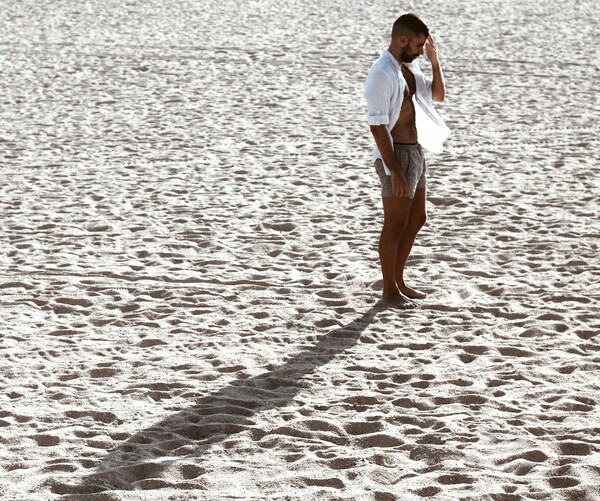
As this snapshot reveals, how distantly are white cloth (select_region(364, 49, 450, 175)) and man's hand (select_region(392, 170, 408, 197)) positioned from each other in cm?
6

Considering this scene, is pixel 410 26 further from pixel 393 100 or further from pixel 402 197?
pixel 402 197

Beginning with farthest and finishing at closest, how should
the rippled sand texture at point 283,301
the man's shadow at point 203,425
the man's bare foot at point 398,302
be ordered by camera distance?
the man's bare foot at point 398,302, the rippled sand texture at point 283,301, the man's shadow at point 203,425

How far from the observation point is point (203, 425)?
5.44 m

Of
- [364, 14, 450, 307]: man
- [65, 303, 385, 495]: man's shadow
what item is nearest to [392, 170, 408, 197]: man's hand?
[364, 14, 450, 307]: man

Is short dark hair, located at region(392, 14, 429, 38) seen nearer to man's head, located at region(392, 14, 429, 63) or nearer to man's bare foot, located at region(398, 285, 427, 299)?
man's head, located at region(392, 14, 429, 63)

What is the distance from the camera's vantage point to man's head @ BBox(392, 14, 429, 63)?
6508mm

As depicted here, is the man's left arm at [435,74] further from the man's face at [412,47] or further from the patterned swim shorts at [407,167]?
the patterned swim shorts at [407,167]

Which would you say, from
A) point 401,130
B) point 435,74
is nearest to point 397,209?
point 401,130

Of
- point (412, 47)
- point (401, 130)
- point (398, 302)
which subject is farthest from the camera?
point (398, 302)

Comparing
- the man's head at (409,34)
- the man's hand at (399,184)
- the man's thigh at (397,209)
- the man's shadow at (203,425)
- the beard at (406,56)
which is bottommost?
the man's shadow at (203,425)

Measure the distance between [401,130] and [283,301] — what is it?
138 centimetres

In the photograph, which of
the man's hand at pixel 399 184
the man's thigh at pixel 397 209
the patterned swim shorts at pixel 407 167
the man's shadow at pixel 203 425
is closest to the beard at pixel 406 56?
the patterned swim shorts at pixel 407 167

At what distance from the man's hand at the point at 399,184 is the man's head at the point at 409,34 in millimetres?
693

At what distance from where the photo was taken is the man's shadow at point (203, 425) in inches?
193
